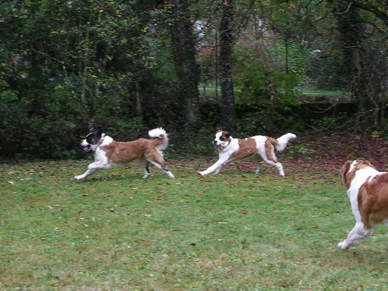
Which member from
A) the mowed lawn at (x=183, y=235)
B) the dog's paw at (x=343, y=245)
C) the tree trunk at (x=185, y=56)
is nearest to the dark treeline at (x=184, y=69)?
the tree trunk at (x=185, y=56)

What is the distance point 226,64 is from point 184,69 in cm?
131

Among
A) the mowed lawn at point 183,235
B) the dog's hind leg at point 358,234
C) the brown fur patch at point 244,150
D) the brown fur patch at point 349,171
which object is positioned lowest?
the mowed lawn at point 183,235

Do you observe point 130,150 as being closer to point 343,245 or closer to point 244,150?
point 244,150

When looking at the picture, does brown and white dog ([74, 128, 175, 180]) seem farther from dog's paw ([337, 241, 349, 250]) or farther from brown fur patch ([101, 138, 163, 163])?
dog's paw ([337, 241, 349, 250])

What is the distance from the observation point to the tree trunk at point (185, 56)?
63.7ft

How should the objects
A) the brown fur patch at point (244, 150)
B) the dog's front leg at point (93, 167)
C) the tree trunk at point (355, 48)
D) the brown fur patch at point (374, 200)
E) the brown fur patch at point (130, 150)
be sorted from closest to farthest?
the brown fur patch at point (374, 200), the dog's front leg at point (93, 167), the brown fur patch at point (130, 150), the brown fur patch at point (244, 150), the tree trunk at point (355, 48)

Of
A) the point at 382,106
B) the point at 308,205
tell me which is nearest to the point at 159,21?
the point at 382,106

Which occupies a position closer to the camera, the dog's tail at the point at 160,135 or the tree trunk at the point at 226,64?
the dog's tail at the point at 160,135

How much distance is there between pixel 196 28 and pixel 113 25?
13.7 feet

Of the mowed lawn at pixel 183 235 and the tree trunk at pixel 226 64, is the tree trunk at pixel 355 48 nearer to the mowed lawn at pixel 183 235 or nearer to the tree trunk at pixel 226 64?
the tree trunk at pixel 226 64

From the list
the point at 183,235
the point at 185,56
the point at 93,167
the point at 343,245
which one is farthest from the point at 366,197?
the point at 185,56

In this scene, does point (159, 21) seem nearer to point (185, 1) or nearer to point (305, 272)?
point (185, 1)

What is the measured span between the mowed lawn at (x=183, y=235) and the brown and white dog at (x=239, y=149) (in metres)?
0.37

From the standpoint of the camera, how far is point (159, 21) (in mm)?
19391
